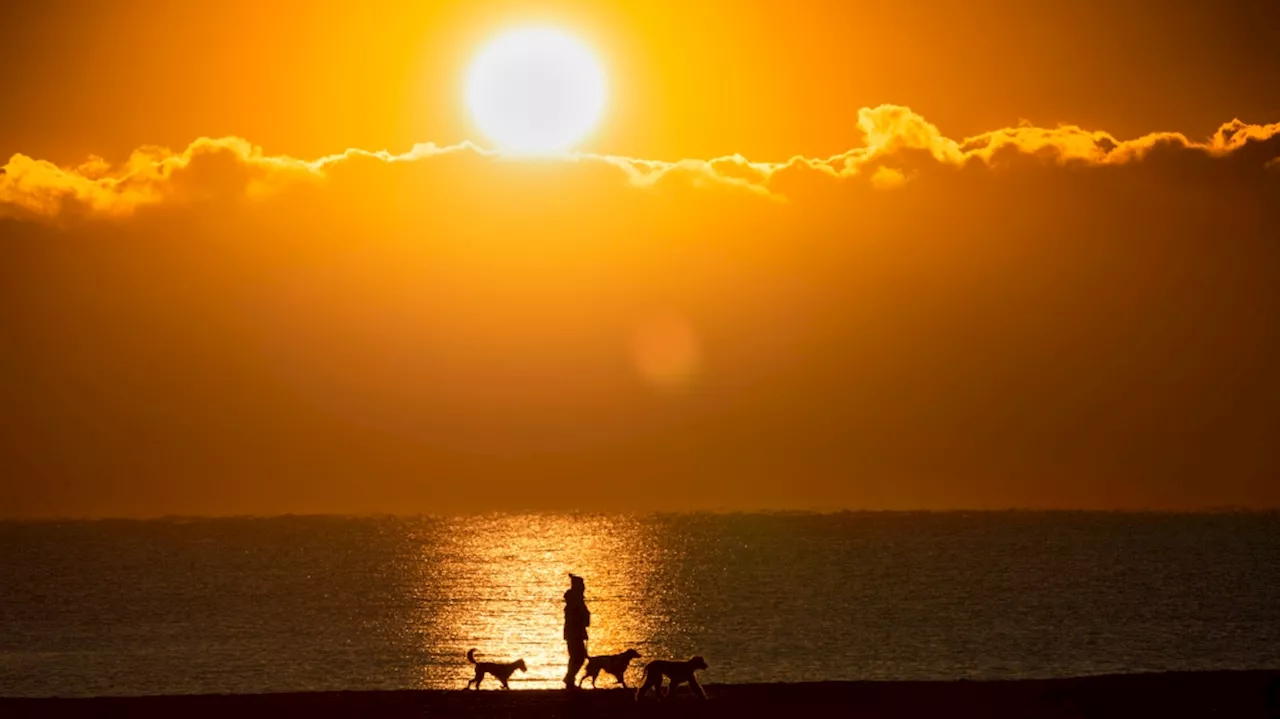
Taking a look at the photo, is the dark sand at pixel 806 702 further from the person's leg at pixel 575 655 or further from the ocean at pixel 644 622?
the ocean at pixel 644 622

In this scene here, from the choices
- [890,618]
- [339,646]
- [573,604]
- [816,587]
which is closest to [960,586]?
[816,587]

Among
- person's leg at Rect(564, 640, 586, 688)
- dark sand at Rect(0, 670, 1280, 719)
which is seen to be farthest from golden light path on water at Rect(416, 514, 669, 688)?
dark sand at Rect(0, 670, 1280, 719)

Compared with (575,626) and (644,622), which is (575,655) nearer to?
(575,626)

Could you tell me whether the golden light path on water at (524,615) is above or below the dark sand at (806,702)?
above

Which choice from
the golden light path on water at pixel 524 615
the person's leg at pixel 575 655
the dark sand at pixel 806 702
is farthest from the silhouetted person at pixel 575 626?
the golden light path on water at pixel 524 615

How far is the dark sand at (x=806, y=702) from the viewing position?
29516 mm

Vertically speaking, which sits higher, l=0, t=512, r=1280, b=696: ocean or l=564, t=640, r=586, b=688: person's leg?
l=0, t=512, r=1280, b=696: ocean

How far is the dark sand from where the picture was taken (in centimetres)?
2952

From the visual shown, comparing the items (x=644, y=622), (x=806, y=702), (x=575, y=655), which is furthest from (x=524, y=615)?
(x=806, y=702)

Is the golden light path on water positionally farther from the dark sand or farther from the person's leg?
the dark sand

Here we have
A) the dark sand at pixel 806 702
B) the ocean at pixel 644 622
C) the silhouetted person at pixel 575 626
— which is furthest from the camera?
the ocean at pixel 644 622

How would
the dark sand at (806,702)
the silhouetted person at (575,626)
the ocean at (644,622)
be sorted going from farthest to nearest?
the ocean at (644,622) → the silhouetted person at (575,626) → the dark sand at (806,702)

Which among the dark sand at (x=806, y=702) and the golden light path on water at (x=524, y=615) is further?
the golden light path on water at (x=524, y=615)

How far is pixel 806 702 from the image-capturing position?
30.9 meters
